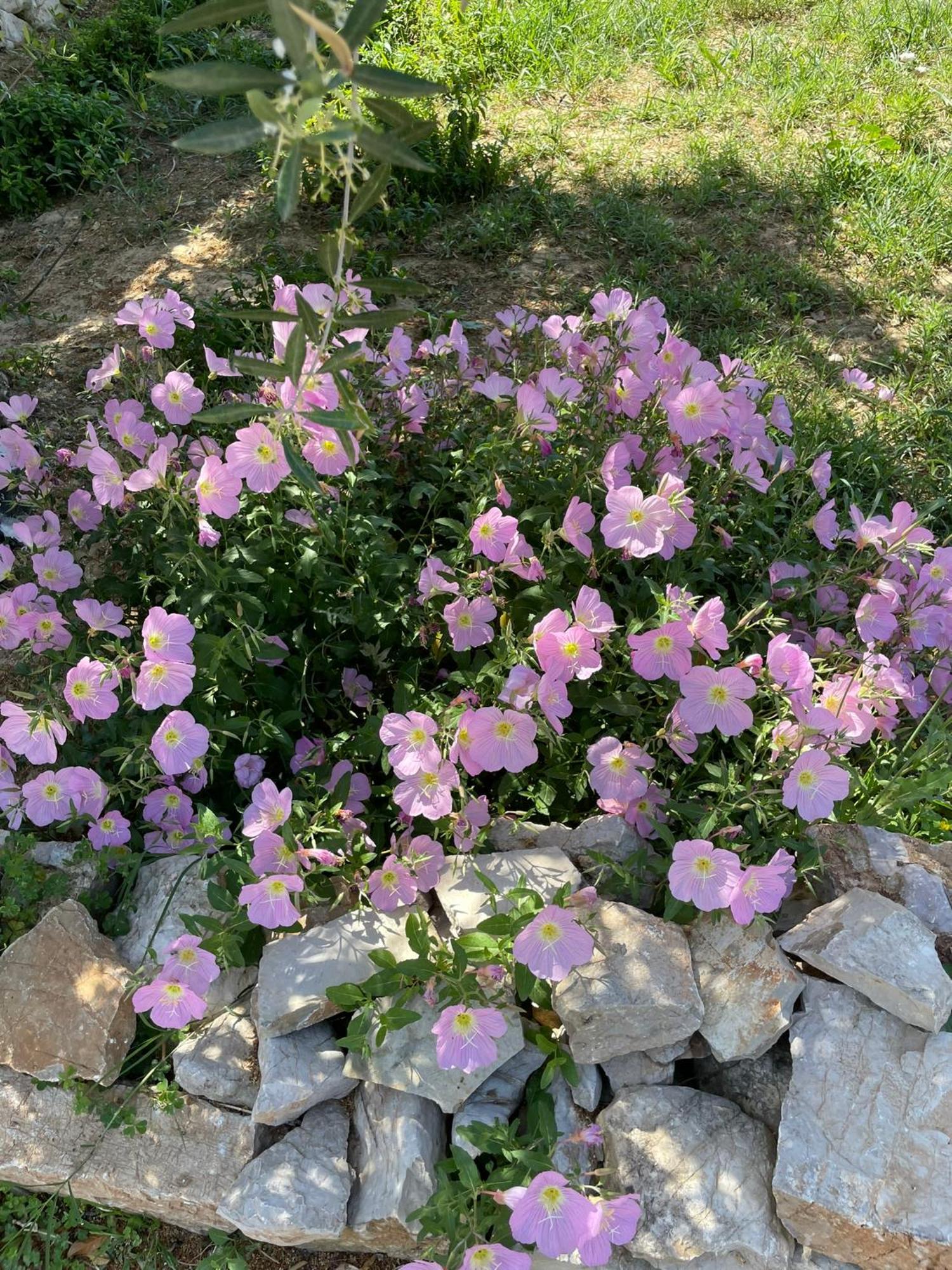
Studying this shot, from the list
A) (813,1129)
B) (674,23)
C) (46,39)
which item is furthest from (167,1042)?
(674,23)

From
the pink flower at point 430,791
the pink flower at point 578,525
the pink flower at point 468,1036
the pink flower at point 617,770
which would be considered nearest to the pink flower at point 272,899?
the pink flower at point 430,791

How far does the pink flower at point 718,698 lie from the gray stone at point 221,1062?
1068mm

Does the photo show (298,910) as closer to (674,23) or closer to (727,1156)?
(727,1156)

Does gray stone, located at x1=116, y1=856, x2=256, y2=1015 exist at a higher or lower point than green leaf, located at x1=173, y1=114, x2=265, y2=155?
lower

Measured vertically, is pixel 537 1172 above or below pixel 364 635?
below

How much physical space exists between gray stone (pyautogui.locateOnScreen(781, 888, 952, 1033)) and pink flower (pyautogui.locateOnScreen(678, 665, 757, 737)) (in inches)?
15.6

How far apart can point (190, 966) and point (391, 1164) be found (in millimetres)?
502

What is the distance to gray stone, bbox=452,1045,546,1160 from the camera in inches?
76.2

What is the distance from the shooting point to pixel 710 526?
2.55m

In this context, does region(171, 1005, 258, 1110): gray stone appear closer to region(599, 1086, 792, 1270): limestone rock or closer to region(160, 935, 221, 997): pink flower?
region(160, 935, 221, 997): pink flower

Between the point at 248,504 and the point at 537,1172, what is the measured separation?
143 cm

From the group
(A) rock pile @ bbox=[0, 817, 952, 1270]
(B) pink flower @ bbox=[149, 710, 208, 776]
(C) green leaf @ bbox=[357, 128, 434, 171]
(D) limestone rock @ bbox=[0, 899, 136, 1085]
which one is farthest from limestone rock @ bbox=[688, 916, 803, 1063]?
(C) green leaf @ bbox=[357, 128, 434, 171]

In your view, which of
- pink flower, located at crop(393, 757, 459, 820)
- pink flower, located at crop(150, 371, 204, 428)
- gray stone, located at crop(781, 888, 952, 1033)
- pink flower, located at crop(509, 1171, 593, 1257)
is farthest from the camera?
pink flower, located at crop(150, 371, 204, 428)

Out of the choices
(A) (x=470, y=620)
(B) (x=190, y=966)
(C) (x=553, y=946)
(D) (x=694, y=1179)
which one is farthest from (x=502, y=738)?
(D) (x=694, y=1179)
